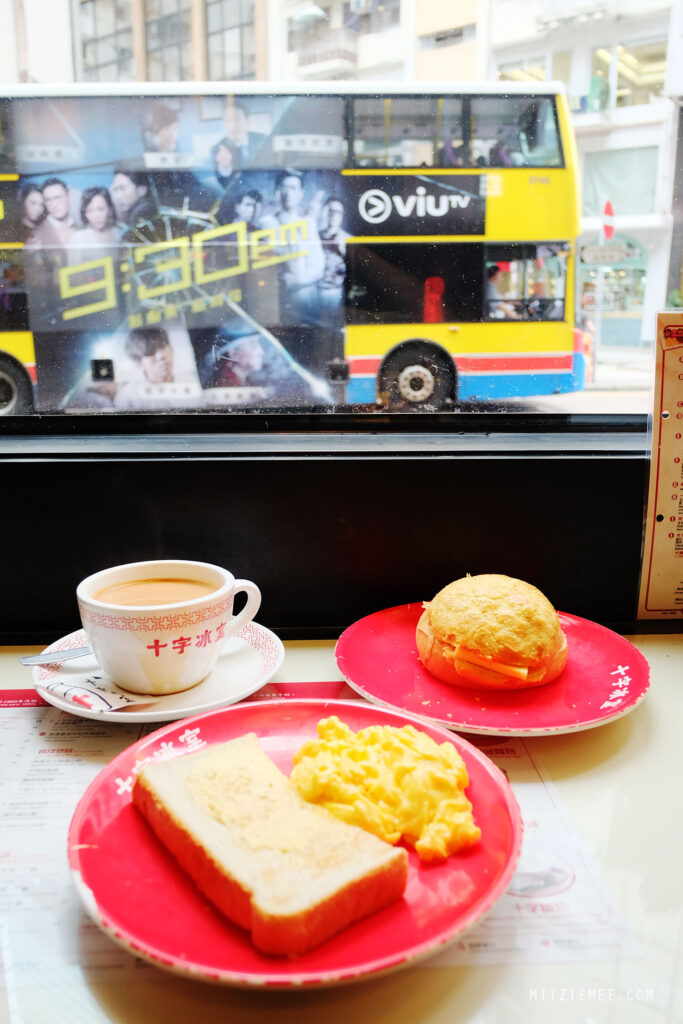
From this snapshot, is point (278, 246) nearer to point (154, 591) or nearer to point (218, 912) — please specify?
point (154, 591)

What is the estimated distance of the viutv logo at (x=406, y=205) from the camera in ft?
4.97

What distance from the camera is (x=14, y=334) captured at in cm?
130

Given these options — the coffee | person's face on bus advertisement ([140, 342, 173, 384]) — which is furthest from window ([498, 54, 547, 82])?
the coffee

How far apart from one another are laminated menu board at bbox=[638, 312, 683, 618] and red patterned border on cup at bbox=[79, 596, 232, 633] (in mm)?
671

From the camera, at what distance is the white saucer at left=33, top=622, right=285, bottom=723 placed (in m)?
0.80

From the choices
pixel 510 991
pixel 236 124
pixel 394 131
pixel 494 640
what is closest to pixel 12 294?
pixel 236 124

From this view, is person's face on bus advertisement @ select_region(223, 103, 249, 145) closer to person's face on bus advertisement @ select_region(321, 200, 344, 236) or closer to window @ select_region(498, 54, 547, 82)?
person's face on bus advertisement @ select_region(321, 200, 344, 236)

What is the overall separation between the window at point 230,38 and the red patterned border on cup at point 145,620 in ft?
2.95

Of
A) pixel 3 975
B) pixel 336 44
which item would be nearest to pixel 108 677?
pixel 3 975

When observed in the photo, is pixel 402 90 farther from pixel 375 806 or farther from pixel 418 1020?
pixel 418 1020

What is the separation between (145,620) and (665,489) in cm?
75

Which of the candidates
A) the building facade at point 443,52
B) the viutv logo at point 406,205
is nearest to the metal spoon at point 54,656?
the building facade at point 443,52

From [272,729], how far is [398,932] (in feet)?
0.95

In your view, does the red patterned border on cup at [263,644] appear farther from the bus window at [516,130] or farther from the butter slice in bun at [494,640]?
the bus window at [516,130]
